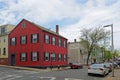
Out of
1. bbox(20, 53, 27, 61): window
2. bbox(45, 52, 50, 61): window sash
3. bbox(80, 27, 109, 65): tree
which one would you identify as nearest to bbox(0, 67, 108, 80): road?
bbox(45, 52, 50, 61): window sash

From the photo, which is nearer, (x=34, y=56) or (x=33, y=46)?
(x=34, y=56)

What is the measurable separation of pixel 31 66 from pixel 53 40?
7.27 meters

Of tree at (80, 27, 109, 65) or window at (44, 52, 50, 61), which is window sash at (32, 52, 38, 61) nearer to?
window at (44, 52, 50, 61)

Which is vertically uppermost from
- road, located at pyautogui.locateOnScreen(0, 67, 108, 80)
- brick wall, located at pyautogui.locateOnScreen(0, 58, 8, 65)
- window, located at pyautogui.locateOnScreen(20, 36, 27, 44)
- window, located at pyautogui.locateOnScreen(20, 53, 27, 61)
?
window, located at pyautogui.locateOnScreen(20, 36, 27, 44)

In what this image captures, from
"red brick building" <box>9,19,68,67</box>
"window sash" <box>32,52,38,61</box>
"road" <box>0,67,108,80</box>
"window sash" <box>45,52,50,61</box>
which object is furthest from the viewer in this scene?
"window sash" <box>45,52,50,61</box>

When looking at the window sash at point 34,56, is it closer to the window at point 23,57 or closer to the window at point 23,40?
the window at point 23,57

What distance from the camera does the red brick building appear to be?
39.3 meters

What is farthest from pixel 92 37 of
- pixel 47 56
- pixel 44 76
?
pixel 44 76

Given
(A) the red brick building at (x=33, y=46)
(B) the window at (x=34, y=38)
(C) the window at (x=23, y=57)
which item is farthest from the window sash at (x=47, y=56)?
(C) the window at (x=23, y=57)

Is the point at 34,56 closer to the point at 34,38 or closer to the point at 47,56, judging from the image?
the point at 47,56

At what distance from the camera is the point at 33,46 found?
40094 mm

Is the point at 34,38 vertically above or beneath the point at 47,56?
above

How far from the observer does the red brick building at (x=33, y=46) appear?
39.3 meters

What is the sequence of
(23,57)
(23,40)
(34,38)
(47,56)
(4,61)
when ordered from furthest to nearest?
(4,61) → (23,40) → (23,57) → (47,56) → (34,38)
